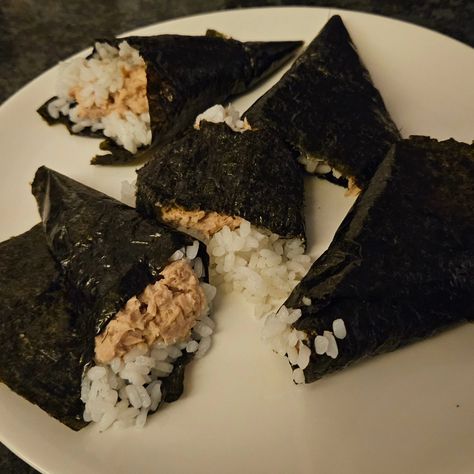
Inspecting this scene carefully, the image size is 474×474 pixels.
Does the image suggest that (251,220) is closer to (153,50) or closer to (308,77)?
(308,77)

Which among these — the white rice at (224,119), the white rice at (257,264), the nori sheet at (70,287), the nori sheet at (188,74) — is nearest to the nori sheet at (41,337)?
the nori sheet at (70,287)

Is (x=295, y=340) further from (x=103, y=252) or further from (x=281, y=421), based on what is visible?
(x=103, y=252)

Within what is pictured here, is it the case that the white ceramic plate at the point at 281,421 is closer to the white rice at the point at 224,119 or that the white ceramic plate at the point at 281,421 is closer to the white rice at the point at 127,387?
the white rice at the point at 127,387

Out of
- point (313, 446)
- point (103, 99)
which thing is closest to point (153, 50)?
point (103, 99)

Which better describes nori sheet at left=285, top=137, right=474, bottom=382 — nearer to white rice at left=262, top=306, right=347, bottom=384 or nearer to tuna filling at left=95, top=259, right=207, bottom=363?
white rice at left=262, top=306, right=347, bottom=384

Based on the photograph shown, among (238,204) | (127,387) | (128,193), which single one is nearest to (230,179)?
(238,204)

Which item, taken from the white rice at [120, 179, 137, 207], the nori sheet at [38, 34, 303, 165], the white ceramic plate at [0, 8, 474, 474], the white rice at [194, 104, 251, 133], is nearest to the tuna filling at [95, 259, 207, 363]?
the white ceramic plate at [0, 8, 474, 474]
